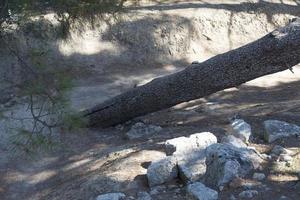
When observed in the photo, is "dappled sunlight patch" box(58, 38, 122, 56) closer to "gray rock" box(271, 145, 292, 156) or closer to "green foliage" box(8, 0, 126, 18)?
"green foliage" box(8, 0, 126, 18)

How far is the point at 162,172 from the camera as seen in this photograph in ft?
14.1

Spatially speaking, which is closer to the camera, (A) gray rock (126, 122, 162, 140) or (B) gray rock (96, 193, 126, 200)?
(B) gray rock (96, 193, 126, 200)

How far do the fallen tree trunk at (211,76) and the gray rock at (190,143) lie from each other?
3.53 feet

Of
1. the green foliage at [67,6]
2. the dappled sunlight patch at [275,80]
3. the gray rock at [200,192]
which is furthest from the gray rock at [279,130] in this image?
the dappled sunlight patch at [275,80]

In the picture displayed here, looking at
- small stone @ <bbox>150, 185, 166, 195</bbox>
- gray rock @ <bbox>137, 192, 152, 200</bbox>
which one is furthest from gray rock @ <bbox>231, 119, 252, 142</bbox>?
gray rock @ <bbox>137, 192, 152, 200</bbox>

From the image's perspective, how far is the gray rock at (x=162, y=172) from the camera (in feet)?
14.1

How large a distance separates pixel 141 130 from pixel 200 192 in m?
2.84

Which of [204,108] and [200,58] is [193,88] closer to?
[204,108]

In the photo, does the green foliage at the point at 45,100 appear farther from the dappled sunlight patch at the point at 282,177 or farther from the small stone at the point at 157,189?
the dappled sunlight patch at the point at 282,177

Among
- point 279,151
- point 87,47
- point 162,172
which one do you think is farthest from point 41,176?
point 87,47

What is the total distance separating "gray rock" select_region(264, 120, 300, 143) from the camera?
4984mm

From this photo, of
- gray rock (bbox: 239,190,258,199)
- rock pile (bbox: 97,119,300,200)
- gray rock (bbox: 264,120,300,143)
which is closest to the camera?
gray rock (bbox: 239,190,258,199)

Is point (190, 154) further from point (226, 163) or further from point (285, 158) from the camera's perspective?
point (285, 158)

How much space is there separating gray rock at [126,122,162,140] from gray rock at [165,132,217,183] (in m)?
1.53
